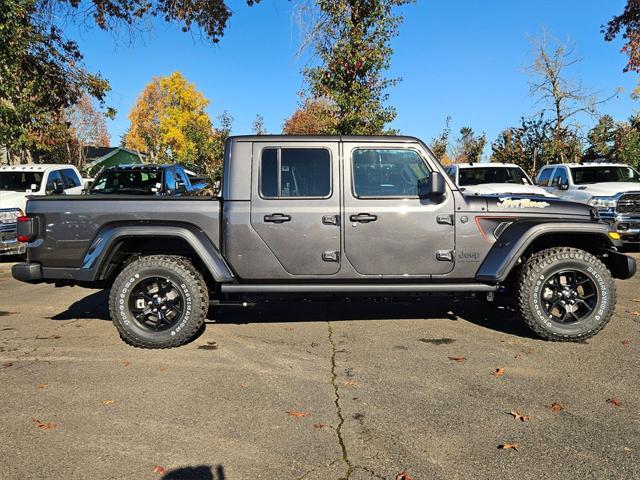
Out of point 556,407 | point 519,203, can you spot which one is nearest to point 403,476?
point 556,407

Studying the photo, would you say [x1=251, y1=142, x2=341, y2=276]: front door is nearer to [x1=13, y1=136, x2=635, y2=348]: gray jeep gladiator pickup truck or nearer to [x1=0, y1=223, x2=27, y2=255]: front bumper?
[x1=13, y1=136, x2=635, y2=348]: gray jeep gladiator pickup truck

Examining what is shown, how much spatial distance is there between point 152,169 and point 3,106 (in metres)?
5.22

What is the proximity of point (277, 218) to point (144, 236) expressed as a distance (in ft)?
4.11

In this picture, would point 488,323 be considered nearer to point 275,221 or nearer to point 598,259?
point 598,259

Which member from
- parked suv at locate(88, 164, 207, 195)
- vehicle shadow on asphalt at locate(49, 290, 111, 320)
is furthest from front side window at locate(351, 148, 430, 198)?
parked suv at locate(88, 164, 207, 195)

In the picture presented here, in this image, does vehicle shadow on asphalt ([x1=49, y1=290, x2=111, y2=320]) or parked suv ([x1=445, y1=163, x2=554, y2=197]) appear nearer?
vehicle shadow on asphalt ([x1=49, y1=290, x2=111, y2=320])

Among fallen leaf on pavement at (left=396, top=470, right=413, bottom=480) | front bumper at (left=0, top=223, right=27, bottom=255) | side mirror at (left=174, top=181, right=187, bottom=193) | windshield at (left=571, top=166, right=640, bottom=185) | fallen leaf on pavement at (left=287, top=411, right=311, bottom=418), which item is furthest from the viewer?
windshield at (left=571, top=166, right=640, bottom=185)

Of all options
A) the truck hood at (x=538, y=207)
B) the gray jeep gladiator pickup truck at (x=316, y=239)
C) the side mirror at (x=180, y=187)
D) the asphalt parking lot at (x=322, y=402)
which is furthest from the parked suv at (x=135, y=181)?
the truck hood at (x=538, y=207)

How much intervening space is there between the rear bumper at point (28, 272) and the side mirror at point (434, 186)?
3672 mm

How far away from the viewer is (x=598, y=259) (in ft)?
16.5

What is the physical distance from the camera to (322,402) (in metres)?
3.70

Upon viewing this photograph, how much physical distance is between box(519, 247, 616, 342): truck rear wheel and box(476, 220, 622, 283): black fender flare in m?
0.21

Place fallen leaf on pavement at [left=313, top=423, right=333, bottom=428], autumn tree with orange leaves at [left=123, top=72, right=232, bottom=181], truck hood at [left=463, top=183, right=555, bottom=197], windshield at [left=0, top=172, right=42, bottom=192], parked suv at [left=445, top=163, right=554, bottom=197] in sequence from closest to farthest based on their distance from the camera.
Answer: fallen leaf on pavement at [left=313, top=423, right=333, bottom=428]
truck hood at [left=463, top=183, right=555, bottom=197]
windshield at [left=0, top=172, right=42, bottom=192]
parked suv at [left=445, top=163, right=554, bottom=197]
autumn tree with orange leaves at [left=123, top=72, right=232, bottom=181]

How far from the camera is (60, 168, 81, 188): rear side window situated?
1249cm
